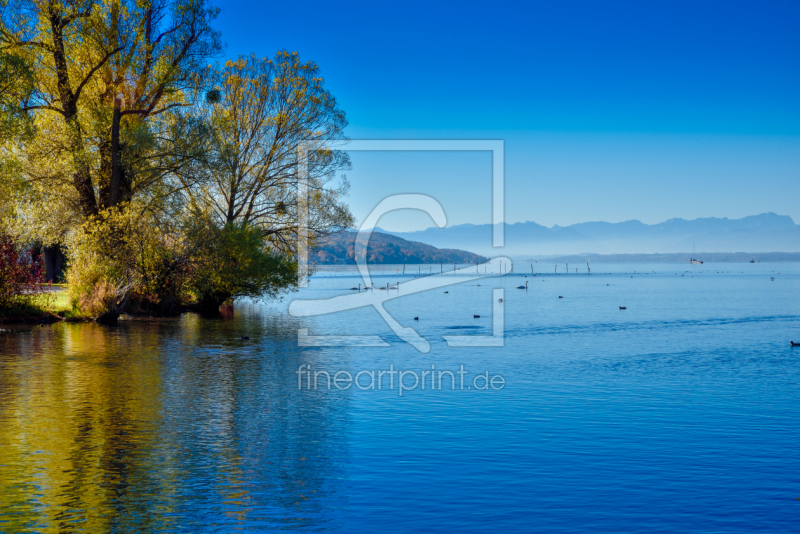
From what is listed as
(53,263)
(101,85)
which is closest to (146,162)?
(101,85)

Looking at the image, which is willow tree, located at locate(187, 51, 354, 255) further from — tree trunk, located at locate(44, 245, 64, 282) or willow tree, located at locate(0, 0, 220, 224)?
tree trunk, located at locate(44, 245, 64, 282)

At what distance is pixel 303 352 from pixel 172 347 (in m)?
5.73

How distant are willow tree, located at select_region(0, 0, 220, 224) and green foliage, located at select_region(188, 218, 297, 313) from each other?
4.91 m

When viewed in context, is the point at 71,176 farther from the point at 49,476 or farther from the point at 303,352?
the point at 49,476

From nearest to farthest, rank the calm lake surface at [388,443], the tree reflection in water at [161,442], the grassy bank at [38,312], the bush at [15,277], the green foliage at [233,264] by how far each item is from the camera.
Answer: the tree reflection in water at [161,442], the calm lake surface at [388,443], the bush at [15,277], the grassy bank at [38,312], the green foliage at [233,264]

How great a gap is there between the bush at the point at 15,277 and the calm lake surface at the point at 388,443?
16.6 ft

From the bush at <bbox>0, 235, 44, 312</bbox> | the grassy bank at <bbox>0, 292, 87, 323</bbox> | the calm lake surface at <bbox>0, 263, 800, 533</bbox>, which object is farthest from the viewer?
the grassy bank at <bbox>0, 292, 87, 323</bbox>

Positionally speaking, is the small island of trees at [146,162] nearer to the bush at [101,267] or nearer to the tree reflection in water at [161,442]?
the bush at [101,267]

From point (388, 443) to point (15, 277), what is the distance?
2670 cm

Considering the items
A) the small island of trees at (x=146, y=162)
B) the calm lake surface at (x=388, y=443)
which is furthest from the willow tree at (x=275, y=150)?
the calm lake surface at (x=388, y=443)

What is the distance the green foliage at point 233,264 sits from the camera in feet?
135

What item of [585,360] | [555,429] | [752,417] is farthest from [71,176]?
[752,417]

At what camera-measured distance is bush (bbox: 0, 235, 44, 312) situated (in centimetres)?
3256

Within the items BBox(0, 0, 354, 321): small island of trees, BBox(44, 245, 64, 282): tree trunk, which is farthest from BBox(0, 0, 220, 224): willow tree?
BBox(44, 245, 64, 282): tree trunk
